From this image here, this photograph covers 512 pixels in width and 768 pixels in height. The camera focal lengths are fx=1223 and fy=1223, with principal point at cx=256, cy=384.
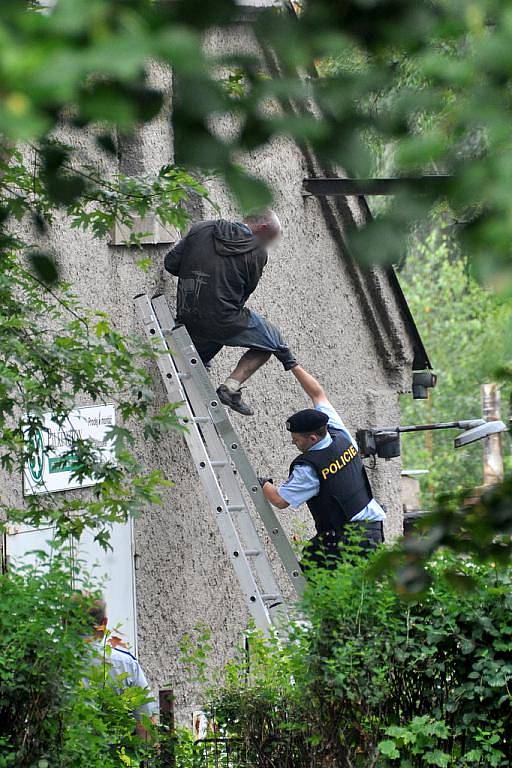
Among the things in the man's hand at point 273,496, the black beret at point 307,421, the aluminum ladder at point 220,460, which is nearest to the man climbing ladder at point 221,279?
the aluminum ladder at point 220,460

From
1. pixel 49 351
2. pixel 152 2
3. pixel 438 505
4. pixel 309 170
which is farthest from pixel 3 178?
pixel 309 170

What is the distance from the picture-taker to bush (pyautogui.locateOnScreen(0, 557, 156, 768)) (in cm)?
503

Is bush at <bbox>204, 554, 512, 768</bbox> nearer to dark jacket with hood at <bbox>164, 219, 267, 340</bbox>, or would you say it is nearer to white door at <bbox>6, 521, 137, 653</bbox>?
white door at <bbox>6, 521, 137, 653</bbox>

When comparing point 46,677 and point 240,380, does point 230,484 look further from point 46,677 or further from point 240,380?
point 46,677

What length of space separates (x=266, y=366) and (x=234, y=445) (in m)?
1.71

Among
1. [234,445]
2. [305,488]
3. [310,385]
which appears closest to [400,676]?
[305,488]

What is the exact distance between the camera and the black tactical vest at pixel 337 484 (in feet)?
25.3

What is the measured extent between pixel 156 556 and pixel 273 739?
251 centimetres

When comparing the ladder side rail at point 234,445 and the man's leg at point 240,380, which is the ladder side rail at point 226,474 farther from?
the man's leg at point 240,380

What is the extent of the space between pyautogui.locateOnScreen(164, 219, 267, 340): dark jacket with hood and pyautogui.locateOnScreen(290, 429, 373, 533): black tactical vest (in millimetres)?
1080

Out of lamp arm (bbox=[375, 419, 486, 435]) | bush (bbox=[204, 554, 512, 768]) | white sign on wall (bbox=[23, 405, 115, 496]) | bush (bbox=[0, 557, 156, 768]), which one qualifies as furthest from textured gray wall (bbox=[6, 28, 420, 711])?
bush (bbox=[0, 557, 156, 768])

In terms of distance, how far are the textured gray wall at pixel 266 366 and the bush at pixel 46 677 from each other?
89.2 inches

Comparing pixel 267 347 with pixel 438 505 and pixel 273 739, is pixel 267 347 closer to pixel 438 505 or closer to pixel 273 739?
pixel 273 739

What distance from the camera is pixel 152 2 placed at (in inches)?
63.8
